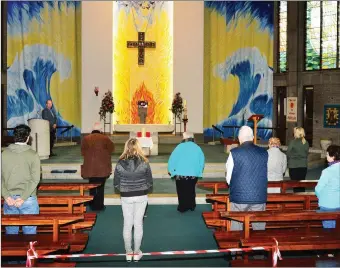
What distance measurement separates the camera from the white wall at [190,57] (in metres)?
20.5

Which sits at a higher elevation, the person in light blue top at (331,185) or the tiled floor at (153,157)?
the person in light blue top at (331,185)

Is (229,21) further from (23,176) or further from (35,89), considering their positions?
(23,176)

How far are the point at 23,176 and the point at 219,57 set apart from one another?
15.8 meters

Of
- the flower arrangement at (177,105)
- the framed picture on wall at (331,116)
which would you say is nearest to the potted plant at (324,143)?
the framed picture on wall at (331,116)

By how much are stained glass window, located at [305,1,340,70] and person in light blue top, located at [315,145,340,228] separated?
1355 centimetres

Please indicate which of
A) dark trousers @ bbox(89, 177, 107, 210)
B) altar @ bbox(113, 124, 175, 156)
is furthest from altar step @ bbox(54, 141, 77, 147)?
dark trousers @ bbox(89, 177, 107, 210)

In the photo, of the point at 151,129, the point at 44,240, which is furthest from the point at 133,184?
the point at 151,129

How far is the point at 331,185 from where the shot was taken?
19.9 ft

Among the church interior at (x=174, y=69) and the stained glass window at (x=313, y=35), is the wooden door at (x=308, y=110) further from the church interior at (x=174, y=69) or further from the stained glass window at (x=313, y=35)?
the stained glass window at (x=313, y=35)

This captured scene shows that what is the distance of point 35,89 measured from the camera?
19953 mm

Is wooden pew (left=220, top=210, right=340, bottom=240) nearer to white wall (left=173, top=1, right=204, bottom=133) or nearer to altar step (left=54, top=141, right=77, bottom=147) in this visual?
altar step (left=54, top=141, right=77, bottom=147)

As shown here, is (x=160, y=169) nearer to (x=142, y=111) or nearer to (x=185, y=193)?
(x=185, y=193)

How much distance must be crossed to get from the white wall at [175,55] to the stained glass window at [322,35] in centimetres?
398

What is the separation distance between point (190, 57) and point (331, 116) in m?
5.70
